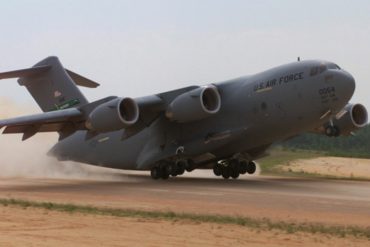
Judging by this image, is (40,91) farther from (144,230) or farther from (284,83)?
(144,230)

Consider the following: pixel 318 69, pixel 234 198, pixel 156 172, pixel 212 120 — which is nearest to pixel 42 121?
pixel 156 172

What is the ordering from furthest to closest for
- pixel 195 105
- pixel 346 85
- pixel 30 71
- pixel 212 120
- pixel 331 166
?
pixel 331 166 → pixel 30 71 → pixel 212 120 → pixel 195 105 → pixel 346 85

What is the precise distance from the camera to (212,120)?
23.7m

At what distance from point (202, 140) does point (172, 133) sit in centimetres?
148

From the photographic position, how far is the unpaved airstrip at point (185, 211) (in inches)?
Answer: 372

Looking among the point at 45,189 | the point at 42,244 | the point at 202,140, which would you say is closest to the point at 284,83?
the point at 202,140

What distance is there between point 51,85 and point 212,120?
8363 mm

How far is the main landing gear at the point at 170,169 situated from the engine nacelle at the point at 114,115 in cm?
262

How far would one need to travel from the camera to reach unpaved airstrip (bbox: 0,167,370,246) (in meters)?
9.45

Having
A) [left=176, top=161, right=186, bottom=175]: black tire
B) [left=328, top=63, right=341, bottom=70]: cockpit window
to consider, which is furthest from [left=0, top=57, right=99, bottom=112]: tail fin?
[left=328, top=63, right=341, bottom=70]: cockpit window

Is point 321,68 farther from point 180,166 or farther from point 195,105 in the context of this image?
point 180,166

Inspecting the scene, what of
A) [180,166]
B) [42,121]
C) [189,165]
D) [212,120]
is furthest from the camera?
[189,165]

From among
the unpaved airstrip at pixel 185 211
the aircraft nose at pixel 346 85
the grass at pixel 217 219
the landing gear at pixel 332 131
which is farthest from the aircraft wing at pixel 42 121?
the landing gear at pixel 332 131

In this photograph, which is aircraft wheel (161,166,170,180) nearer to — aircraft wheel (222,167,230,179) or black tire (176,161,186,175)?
black tire (176,161,186,175)
